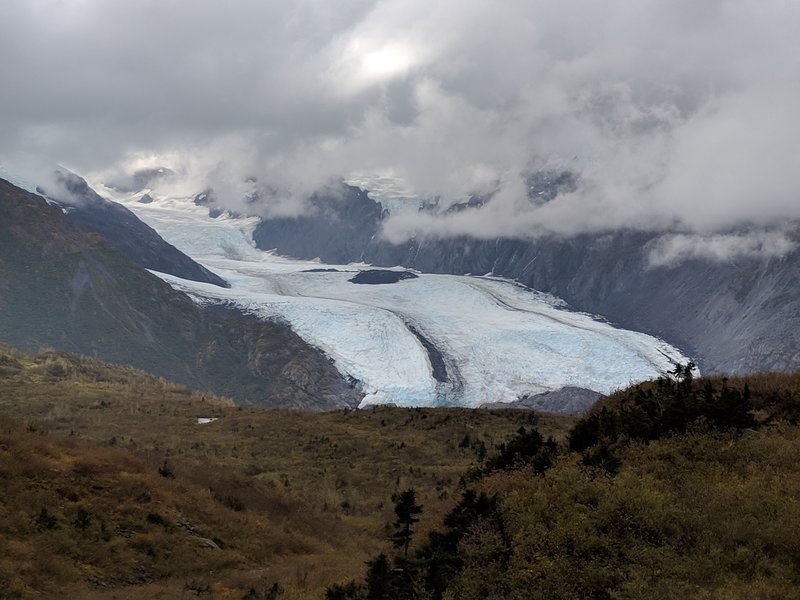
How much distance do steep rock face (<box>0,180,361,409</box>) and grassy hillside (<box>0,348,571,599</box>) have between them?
58.5m

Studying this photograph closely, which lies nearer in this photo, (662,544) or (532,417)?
(662,544)

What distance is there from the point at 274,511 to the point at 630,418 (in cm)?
1277

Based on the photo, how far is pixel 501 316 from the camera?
140500 mm

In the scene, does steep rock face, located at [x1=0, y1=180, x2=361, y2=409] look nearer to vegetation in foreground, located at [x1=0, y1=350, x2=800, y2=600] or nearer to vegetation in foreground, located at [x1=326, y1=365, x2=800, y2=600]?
vegetation in foreground, located at [x1=0, y1=350, x2=800, y2=600]

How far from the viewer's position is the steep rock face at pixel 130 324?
104375 millimetres

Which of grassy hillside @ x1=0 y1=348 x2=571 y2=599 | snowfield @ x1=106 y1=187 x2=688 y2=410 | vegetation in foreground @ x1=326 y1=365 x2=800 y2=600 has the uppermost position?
snowfield @ x1=106 y1=187 x2=688 y2=410

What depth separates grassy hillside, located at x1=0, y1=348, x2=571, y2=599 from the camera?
1470 cm

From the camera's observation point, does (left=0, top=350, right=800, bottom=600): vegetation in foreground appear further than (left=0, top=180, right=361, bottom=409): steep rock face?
No

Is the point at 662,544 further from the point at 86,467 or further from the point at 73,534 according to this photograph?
the point at 86,467

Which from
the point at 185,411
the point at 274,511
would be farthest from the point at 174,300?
the point at 274,511

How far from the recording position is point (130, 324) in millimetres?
114500

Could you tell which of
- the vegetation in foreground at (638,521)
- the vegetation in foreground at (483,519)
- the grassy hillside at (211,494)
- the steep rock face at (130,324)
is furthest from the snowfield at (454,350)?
the vegetation in foreground at (638,521)

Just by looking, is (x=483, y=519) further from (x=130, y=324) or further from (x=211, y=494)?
(x=130, y=324)

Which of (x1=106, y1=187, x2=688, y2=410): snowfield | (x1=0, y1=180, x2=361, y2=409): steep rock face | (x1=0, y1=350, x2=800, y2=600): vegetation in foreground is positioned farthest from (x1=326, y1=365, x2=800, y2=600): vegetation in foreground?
(x1=0, y1=180, x2=361, y2=409): steep rock face
